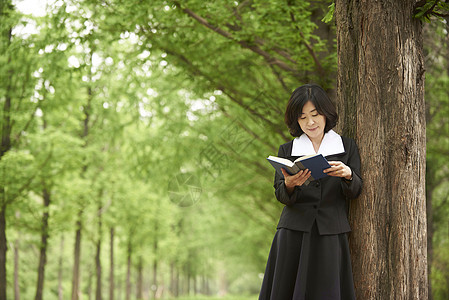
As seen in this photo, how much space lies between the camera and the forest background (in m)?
6.07

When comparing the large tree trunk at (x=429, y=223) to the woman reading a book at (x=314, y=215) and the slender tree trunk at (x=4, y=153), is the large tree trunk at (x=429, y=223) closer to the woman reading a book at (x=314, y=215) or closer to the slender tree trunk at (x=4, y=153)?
the woman reading a book at (x=314, y=215)

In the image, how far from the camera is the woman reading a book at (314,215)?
296cm

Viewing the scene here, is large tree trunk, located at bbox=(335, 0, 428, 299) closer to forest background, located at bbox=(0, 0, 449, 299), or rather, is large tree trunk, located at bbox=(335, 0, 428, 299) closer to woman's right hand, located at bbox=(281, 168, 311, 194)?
woman's right hand, located at bbox=(281, 168, 311, 194)

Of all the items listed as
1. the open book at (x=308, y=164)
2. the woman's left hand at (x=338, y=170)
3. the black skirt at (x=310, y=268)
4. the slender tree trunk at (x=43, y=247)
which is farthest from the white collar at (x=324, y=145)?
the slender tree trunk at (x=43, y=247)

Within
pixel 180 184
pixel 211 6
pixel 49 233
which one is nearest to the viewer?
pixel 211 6

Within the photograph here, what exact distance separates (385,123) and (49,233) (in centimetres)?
1189

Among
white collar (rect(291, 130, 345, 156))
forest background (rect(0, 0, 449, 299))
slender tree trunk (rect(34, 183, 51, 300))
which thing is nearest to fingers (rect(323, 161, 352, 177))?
white collar (rect(291, 130, 345, 156))

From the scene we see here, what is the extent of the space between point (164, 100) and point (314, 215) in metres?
6.97

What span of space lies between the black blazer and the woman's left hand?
12 cm

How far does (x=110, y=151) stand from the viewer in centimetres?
1655

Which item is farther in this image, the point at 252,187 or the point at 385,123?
the point at 252,187

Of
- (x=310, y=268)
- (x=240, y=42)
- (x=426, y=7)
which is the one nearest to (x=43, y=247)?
(x=240, y=42)

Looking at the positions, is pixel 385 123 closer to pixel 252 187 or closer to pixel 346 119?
pixel 346 119

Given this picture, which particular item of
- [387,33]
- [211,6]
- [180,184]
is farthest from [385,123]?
[180,184]
